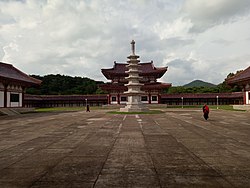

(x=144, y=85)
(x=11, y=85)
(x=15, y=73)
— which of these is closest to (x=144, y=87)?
(x=144, y=85)

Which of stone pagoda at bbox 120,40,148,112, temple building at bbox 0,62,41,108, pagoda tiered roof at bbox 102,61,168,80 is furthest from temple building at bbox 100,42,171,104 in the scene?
temple building at bbox 0,62,41,108

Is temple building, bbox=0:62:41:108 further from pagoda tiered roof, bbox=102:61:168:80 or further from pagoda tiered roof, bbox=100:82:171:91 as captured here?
pagoda tiered roof, bbox=102:61:168:80

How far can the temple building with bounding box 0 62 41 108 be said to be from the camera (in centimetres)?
3306

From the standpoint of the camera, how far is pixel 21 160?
6.57 metres

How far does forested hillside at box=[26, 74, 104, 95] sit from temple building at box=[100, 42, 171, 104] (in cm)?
2658

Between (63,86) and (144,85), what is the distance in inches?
2070

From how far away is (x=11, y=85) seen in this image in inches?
1421

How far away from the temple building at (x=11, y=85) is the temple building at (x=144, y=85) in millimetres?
19857

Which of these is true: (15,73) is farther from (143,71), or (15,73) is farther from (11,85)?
(143,71)

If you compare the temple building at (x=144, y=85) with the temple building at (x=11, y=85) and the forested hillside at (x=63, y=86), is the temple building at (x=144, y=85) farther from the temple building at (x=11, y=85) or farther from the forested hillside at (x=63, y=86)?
the forested hillside at (x=63, y=86)

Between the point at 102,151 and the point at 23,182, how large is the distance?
3.27 meters

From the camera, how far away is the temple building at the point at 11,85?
108 feet

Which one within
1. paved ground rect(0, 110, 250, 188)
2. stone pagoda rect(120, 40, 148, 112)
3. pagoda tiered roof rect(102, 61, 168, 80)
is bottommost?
paved ground rect(0, 110, 250, 188)

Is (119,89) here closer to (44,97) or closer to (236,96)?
(44,97)
